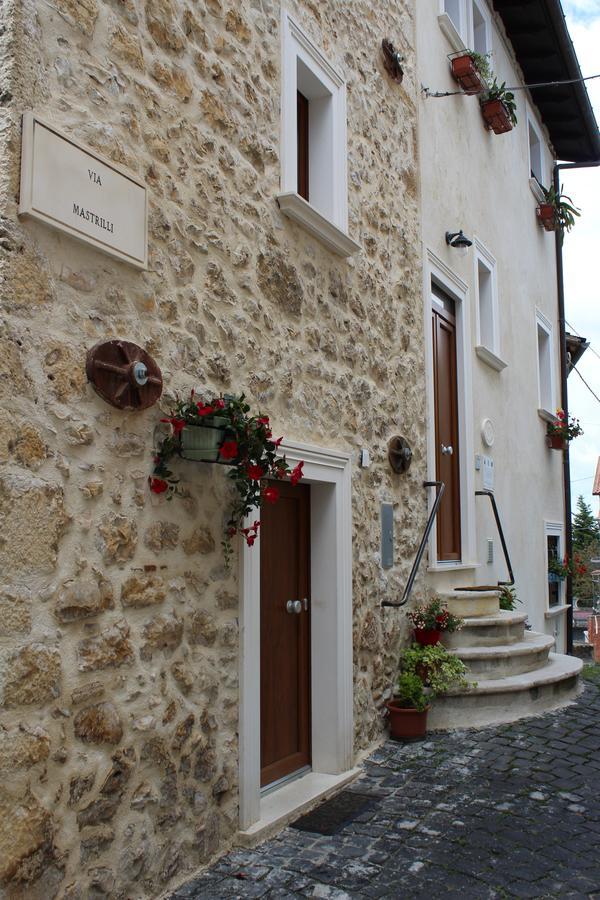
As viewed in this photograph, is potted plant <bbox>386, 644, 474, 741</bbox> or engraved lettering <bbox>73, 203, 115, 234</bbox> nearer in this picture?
engraved lettering <bbox>73, 203, 115, 234</bbox>

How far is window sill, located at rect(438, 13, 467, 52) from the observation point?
26.4ft

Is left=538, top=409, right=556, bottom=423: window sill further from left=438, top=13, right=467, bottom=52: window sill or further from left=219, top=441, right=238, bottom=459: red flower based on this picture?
left=219, top=441, right=238, bottom=459: red flower

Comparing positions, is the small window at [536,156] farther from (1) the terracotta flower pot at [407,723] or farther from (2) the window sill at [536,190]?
(1) the terracotta flower pot at [407,723]

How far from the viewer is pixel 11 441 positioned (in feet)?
9.50

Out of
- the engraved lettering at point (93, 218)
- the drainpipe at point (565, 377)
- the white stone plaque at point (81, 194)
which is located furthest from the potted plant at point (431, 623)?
the drainpipe at point (565, 377)

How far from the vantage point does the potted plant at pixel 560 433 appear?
11641 mm

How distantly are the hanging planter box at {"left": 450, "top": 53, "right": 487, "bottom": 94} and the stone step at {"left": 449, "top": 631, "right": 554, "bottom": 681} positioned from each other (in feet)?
17.8

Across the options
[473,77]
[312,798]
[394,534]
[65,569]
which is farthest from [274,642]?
[473,77]

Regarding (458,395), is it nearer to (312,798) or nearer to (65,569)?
(312,798)

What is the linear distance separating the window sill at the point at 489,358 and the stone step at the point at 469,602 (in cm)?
266

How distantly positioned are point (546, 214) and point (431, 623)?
7.81 meters

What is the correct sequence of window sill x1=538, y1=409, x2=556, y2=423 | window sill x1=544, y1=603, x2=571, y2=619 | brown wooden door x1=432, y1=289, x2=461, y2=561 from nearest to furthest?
1. brown wooden door x1=432, y1=289, x2=461, y2=561
2. window sill x1=544, y1=603, x2=571, y2=619
3. window sill x1=538, y1=409, x2=556, y2=423

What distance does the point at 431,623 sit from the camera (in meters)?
6.31

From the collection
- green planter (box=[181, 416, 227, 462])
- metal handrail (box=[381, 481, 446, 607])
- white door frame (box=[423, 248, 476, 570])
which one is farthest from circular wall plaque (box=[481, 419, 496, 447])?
green planter (box=[181, 416, 227, 462])
